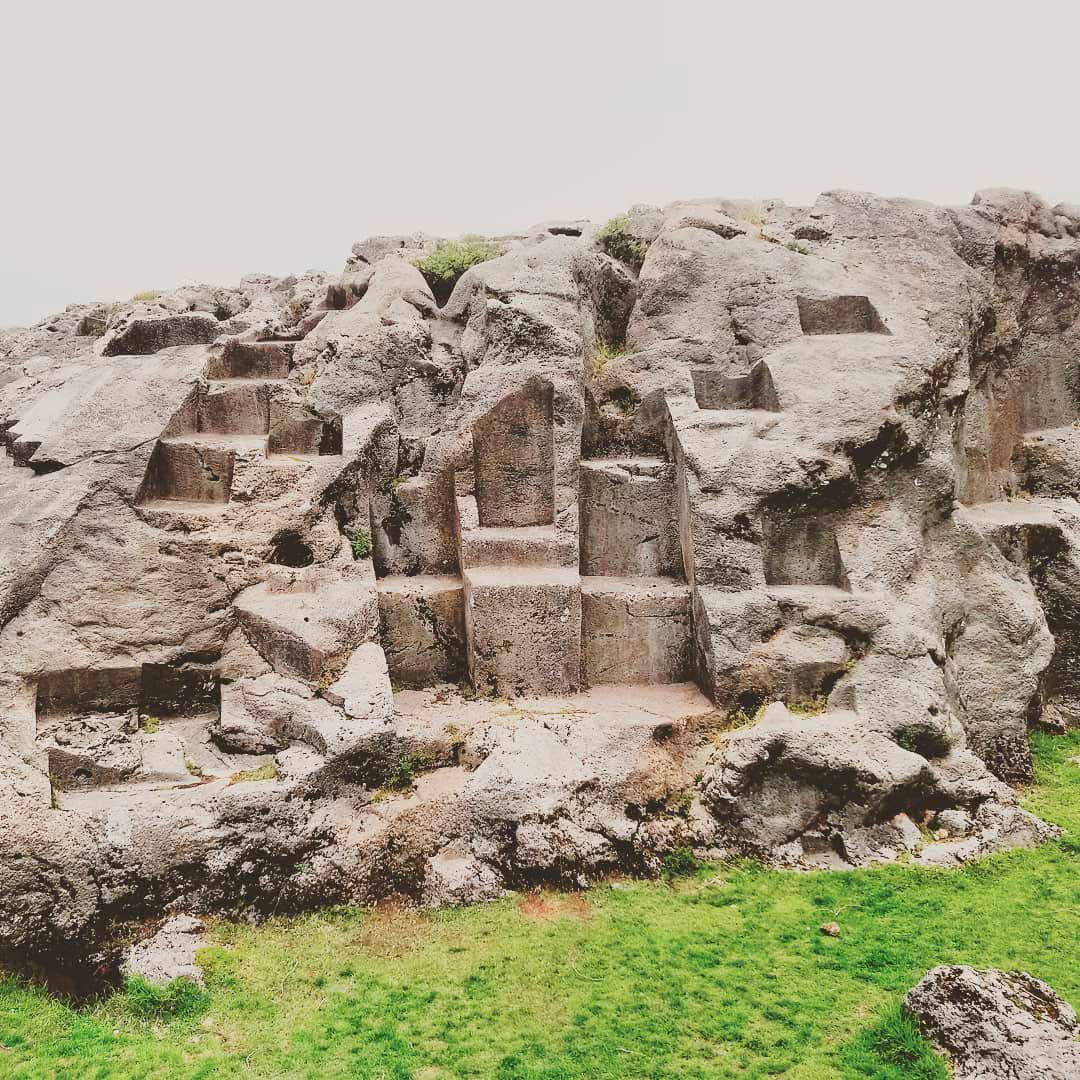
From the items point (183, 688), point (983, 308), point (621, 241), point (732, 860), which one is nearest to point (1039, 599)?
point (983, 308)

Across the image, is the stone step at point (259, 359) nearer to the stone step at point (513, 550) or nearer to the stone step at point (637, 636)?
the stone step at point (513, 550)

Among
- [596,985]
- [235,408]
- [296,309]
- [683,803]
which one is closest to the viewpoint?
[596,985]

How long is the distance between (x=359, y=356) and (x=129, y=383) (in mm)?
2981

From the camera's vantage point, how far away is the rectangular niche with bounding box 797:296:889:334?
11.8 metres

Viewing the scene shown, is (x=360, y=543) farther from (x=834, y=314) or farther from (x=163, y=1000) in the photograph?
(x=834, y=314)

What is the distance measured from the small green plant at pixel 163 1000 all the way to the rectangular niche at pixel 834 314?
35.3ft

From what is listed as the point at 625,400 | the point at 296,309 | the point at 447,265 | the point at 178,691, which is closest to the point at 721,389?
the point at 625,400

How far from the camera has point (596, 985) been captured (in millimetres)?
6324

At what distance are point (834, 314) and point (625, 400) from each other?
3345 mm

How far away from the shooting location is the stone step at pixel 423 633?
968cm

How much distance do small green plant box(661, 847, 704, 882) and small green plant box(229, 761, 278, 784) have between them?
3778 millimetres

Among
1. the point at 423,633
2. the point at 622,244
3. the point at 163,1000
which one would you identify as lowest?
the point at 163,1000

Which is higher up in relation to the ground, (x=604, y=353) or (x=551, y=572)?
(x=604, y=353)

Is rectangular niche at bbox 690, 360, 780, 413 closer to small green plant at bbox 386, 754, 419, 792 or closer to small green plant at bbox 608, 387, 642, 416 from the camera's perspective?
small green plant at bbox 608, 387, 642, 416
